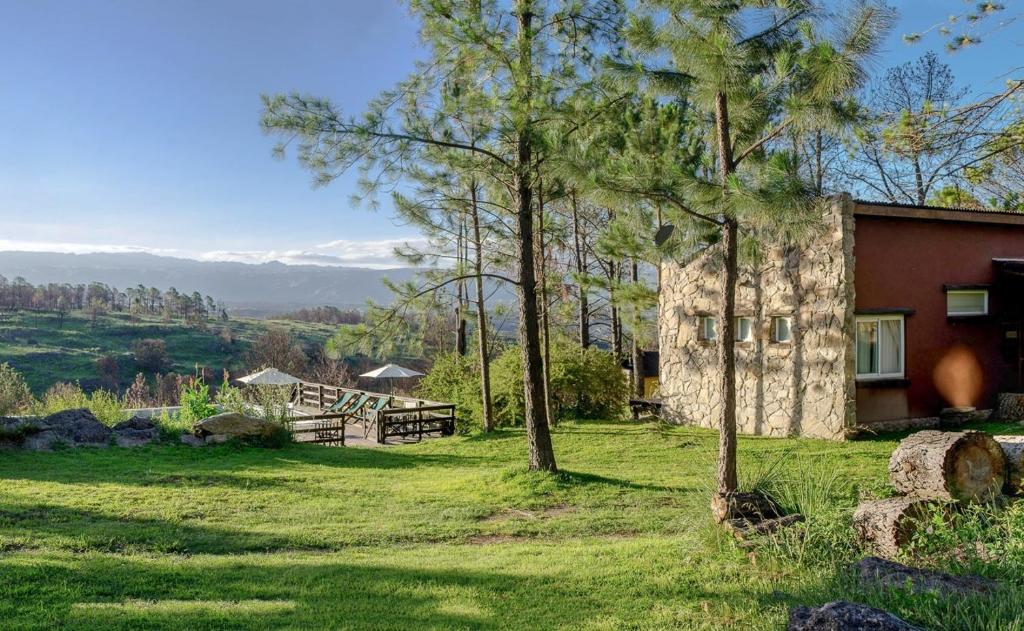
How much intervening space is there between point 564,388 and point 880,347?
245 inches

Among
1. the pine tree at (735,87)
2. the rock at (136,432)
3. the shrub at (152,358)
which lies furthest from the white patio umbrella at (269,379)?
the shrub at (152,358)

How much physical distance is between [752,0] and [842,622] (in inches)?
212

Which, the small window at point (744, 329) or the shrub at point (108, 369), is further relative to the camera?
the shrub at point (108, 369)

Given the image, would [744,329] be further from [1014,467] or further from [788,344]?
[1014,467]

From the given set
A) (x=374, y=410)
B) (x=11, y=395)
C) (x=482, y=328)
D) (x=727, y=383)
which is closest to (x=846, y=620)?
(x=727, y=383)

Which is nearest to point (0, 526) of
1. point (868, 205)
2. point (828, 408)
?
point (828, 408)

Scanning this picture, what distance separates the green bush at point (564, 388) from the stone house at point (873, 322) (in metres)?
2.53

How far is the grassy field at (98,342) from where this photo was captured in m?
31.2

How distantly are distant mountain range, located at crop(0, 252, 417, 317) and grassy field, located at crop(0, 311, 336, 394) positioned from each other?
220ft

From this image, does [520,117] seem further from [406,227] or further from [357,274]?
[357,274]

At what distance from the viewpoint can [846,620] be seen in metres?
2.66

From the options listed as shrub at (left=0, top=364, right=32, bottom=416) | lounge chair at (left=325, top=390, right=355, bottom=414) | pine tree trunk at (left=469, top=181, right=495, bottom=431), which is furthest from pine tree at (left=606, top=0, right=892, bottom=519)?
lounge chair at (left=325, top=390, right=355, bottom=414)

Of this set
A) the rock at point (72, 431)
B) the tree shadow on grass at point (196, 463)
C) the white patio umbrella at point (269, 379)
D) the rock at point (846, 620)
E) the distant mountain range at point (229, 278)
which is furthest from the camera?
the distant mountain range at point (229, 278)

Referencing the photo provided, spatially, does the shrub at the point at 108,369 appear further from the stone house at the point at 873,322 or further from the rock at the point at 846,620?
the rock at the point at 846,620
